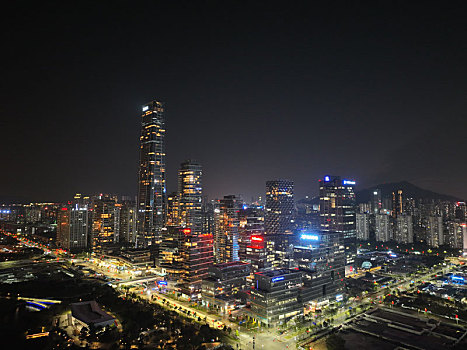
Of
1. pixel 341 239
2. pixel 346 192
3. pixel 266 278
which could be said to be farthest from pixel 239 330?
pixel 346 192

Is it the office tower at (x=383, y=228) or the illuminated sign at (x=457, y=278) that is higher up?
the office tower at (x=383, y=228)

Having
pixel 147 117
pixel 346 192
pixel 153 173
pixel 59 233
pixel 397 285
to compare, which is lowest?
pixel 397 285

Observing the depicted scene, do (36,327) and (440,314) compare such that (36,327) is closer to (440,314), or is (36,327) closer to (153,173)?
(440,314)

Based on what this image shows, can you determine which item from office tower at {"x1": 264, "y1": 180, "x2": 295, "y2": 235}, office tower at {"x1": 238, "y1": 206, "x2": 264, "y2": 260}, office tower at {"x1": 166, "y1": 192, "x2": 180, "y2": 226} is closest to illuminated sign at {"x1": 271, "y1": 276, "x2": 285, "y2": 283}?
office tower at {"x1": 238, "y1": 206, "x2": 264, "y2": 260}

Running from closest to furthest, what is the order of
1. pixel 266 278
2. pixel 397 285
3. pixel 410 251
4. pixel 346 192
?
Answer: pixel 266 278 < pixel 397 285 < pixel 346 192 < pixel 410 251

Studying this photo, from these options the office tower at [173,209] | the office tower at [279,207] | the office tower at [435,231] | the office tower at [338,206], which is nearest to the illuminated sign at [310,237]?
the office tower at [338,206]

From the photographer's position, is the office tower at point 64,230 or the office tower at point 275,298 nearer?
the office tower at point 275,298

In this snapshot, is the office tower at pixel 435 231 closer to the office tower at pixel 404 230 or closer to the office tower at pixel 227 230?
the office tower at pixel 404 230

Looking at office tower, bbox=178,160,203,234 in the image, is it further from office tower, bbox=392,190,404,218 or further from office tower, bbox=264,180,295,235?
office tower, bbox=392,190,404,218
